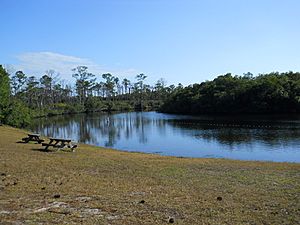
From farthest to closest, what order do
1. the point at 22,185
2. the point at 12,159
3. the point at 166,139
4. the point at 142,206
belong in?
the point at 166,139 → the point at 12,159 → the point at 22,185 → the point at 142,206

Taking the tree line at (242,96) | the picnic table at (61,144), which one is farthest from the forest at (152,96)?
the picnic table at (61,144)

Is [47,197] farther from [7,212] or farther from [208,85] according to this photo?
[208,85]

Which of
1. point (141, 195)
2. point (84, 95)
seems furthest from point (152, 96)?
point (141, 195)

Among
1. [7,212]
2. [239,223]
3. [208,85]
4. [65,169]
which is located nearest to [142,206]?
[239,223]

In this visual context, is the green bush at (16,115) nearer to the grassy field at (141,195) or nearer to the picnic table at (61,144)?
the picnic table at (61,144)

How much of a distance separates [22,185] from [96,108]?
12658 centimetres

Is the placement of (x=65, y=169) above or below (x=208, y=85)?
below

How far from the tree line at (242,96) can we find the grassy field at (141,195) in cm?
7542

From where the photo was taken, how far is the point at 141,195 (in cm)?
1023

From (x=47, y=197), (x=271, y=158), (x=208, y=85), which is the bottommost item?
(x=271, y=158)

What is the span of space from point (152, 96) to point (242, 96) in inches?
3042

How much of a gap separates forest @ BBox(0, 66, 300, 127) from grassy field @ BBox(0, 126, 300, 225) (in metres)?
42.5

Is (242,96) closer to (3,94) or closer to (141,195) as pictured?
(3,94)

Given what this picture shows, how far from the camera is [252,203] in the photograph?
930cm
